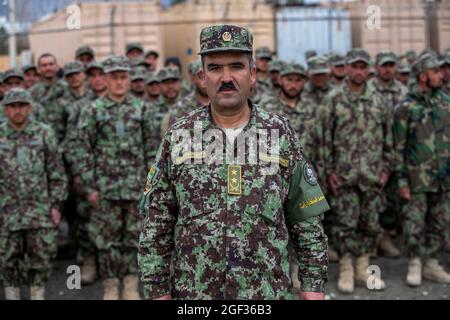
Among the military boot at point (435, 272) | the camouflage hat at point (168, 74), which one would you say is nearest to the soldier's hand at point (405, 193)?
the military boot at point (435, 272)

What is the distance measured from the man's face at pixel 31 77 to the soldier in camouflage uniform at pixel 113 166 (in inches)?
99.4

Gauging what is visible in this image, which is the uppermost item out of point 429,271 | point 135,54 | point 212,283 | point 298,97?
point 135,54

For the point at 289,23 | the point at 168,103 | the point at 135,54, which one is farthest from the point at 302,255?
the point at 289,23

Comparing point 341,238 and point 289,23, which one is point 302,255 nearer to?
point 341,238

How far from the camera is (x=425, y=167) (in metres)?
6.45

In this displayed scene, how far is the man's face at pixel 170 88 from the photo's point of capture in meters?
7.59

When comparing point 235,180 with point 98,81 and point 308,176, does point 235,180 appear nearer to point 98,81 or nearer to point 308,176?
point 308,176

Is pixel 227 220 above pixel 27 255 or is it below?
above

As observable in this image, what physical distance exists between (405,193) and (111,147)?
3.04 metres

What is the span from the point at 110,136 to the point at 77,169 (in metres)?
0.73

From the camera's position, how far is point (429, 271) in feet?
21.6

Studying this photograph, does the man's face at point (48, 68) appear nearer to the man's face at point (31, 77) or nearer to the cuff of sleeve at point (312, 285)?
the man's face at point (31, 77)

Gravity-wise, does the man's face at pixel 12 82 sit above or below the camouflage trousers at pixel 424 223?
above

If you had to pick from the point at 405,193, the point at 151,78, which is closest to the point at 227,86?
the point at 405,193
